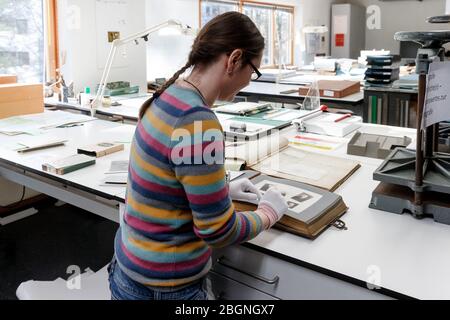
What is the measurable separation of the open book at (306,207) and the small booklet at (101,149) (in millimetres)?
798

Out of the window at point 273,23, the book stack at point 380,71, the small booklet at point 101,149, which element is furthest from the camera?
the window at point 273,23

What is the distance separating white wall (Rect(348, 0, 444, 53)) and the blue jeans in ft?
24.4

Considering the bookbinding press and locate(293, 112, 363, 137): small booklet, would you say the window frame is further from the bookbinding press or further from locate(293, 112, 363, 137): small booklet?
the bookbinding press

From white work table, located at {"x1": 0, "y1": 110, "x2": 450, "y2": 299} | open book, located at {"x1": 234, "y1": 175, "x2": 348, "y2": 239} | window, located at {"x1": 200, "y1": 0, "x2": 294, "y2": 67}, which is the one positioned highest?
window, located at {"x1": 200, "y1": 0, "x2": 294, "y2": 67}

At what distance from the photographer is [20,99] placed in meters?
2.77

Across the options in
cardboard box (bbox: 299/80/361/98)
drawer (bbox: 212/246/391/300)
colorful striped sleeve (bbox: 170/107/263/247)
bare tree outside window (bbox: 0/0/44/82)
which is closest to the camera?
colorful striped sleeve (bbox: 170/107/263/247)

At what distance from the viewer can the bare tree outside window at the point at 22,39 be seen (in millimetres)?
3275

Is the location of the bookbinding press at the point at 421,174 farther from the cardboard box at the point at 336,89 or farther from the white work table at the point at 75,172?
the cardboard box at the point at 336,89

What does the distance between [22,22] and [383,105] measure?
2.95 metres

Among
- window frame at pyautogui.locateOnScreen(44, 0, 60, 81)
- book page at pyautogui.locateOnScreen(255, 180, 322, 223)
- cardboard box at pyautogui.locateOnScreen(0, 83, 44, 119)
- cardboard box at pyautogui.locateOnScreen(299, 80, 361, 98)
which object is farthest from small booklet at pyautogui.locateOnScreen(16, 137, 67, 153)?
cardboard box at pyautogui.locateOnScreen(299, 80, 361, 98)

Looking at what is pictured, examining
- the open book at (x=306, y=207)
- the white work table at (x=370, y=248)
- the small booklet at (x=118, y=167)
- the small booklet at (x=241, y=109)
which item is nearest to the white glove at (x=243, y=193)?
the open book at (x=306, y=207)

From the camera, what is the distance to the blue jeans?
1.07m

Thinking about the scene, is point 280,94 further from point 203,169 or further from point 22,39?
point 203,169

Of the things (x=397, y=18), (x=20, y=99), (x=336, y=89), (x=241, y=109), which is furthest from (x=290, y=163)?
(x=397, y=18)
